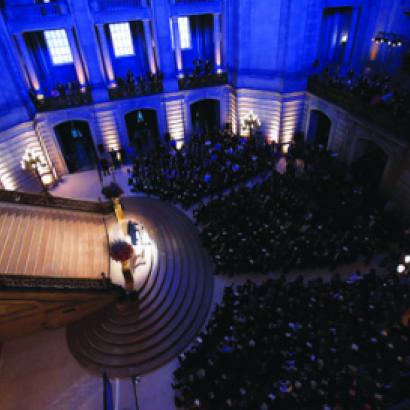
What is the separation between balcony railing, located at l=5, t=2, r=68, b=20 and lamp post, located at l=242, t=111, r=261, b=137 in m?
10.7

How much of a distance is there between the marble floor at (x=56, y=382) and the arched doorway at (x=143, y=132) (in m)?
13.2

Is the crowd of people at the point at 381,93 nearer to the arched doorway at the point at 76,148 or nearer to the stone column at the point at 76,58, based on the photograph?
the stone column at the point at 76,58

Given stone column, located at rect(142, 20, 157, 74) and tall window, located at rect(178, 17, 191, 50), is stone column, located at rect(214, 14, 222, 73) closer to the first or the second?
tall window, located at rect(178, 17, 191, 50)

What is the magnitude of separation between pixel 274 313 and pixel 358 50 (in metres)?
17.3

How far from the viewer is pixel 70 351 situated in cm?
1023

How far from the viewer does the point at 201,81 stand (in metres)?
19.2

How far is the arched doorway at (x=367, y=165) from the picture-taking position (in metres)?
15.8

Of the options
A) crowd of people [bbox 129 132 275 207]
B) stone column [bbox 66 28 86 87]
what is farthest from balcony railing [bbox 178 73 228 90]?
stone column [bbox 66 28 86 87]

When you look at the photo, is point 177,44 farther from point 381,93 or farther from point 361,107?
point 381,93

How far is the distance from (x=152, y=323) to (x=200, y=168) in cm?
864

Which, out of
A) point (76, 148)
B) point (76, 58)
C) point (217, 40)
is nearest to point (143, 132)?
point (76, 148)

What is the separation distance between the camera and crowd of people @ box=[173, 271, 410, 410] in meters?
7.95

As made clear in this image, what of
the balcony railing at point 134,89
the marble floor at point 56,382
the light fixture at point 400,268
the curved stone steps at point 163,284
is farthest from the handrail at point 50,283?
the balcony railing at point 134,89

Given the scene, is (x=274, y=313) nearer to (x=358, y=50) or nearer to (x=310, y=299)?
(x=310, y=299)
